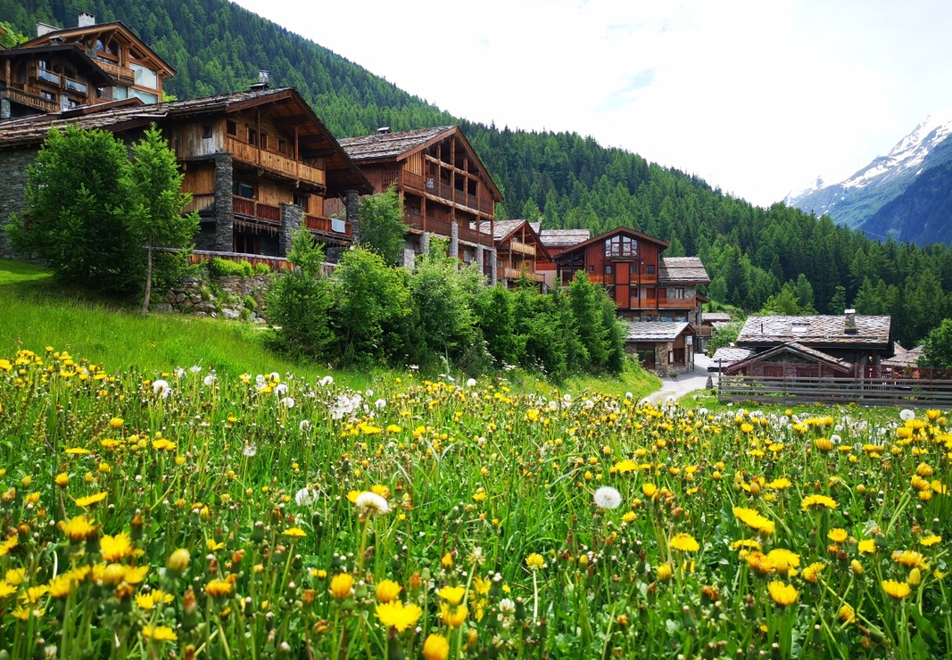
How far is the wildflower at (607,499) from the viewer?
2076 millimetres

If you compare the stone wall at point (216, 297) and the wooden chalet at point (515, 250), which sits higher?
the wooden chalet at point (515, 250)

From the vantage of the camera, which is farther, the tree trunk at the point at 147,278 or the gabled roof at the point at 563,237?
the gabled roof at the point at 563,237

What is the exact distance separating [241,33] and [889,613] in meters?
178

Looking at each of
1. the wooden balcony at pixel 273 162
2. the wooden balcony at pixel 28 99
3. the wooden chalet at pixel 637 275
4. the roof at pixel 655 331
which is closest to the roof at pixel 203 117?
the wooden balcony at pixel 273 162

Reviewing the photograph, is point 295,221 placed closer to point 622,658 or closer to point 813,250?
point 622,658

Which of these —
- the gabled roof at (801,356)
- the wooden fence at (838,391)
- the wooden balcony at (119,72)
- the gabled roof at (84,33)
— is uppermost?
the gabled roof at (84,33)

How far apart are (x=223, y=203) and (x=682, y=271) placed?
5209cm

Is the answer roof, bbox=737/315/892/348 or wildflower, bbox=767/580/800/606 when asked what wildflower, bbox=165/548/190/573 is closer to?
wildflower, bbox=767/580/800/606

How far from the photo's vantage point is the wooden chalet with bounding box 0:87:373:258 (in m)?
22.1

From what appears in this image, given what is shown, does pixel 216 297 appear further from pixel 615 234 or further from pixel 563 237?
pixel 563 237

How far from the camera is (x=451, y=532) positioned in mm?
2584

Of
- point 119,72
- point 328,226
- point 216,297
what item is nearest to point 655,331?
point 328,226

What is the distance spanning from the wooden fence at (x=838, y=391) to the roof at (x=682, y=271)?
35.2 metres

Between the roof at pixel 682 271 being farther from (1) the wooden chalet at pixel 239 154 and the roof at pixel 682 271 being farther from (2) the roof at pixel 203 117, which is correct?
(1) the wooden chalet at pixel 239 154
